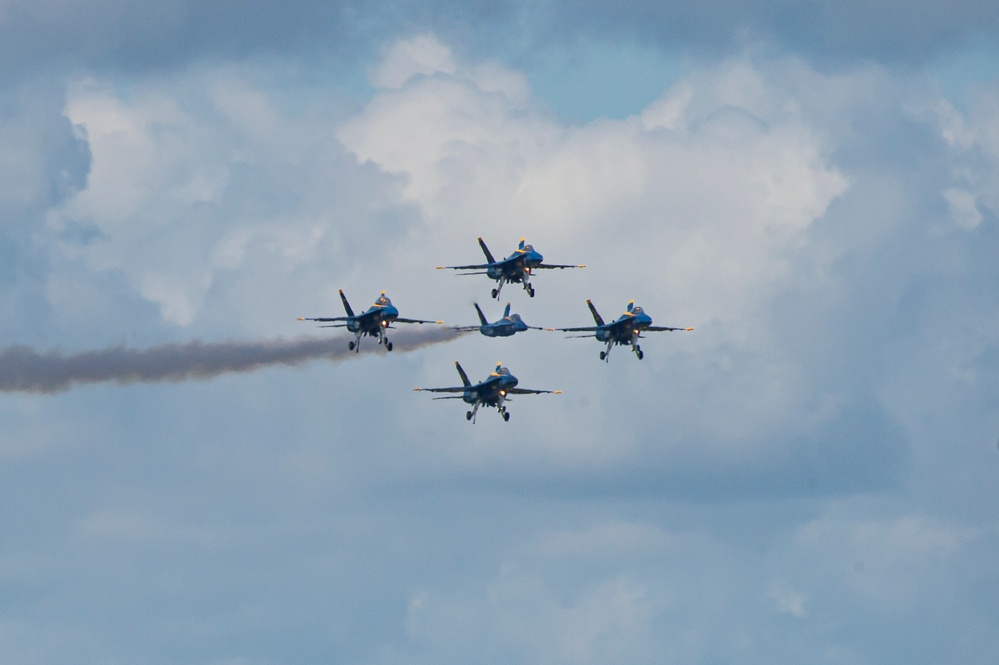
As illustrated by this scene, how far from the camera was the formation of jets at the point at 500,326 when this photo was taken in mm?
140125

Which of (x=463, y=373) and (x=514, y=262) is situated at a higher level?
(x=514, y=262)

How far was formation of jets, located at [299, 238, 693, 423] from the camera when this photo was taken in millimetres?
140125

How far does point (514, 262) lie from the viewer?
14538cm

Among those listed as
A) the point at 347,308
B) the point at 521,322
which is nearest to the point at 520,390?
the point at 521,322

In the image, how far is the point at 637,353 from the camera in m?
144

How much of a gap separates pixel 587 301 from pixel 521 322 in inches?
277

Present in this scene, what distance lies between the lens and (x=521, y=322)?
468ft

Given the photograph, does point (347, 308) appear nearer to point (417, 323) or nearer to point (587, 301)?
point (417, 323)

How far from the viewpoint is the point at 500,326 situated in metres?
142

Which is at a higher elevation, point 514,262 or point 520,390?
point 514,262

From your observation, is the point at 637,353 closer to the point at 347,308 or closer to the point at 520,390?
the point at 520,390

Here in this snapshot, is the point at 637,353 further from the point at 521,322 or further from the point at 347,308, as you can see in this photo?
the point at 347,308

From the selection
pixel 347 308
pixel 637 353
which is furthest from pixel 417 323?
pixel 637 353

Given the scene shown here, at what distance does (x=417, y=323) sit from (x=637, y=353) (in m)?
16.6
